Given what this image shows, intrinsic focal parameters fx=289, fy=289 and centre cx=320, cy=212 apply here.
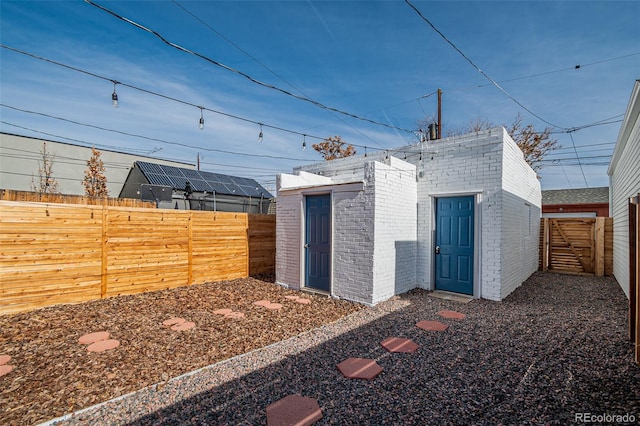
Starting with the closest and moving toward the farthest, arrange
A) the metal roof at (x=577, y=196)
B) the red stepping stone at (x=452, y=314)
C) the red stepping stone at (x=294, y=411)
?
the red stepping stone at (x=294, y=411), the red stepping stone at (x=452, y=314), the metal roof at (x=577, y=196)

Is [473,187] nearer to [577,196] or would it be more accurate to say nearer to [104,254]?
[104,254]

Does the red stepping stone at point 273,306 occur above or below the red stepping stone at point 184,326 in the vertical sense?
below

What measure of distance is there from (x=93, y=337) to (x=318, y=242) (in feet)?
13.6

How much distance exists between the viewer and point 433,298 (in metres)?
6.02

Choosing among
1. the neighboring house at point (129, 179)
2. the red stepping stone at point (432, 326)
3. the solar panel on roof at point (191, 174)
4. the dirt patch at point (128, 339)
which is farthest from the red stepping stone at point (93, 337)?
the solar panel on roof at point (191, 174)

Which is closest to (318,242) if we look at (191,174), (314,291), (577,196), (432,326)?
(314,291)

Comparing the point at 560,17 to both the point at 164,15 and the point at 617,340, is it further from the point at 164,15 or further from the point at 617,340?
the point at 164,15

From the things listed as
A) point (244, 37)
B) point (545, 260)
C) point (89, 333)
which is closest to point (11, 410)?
point (89, 333)

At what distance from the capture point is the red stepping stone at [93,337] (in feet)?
12.5

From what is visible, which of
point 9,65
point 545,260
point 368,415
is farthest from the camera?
point 545,260

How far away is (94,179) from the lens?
53.9 ft

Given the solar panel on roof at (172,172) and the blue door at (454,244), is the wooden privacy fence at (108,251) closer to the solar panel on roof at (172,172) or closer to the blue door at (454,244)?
the blue door at (454,244)

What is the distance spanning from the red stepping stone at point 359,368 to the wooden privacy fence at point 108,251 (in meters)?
5.19

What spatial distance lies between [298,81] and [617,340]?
25.1 ft
